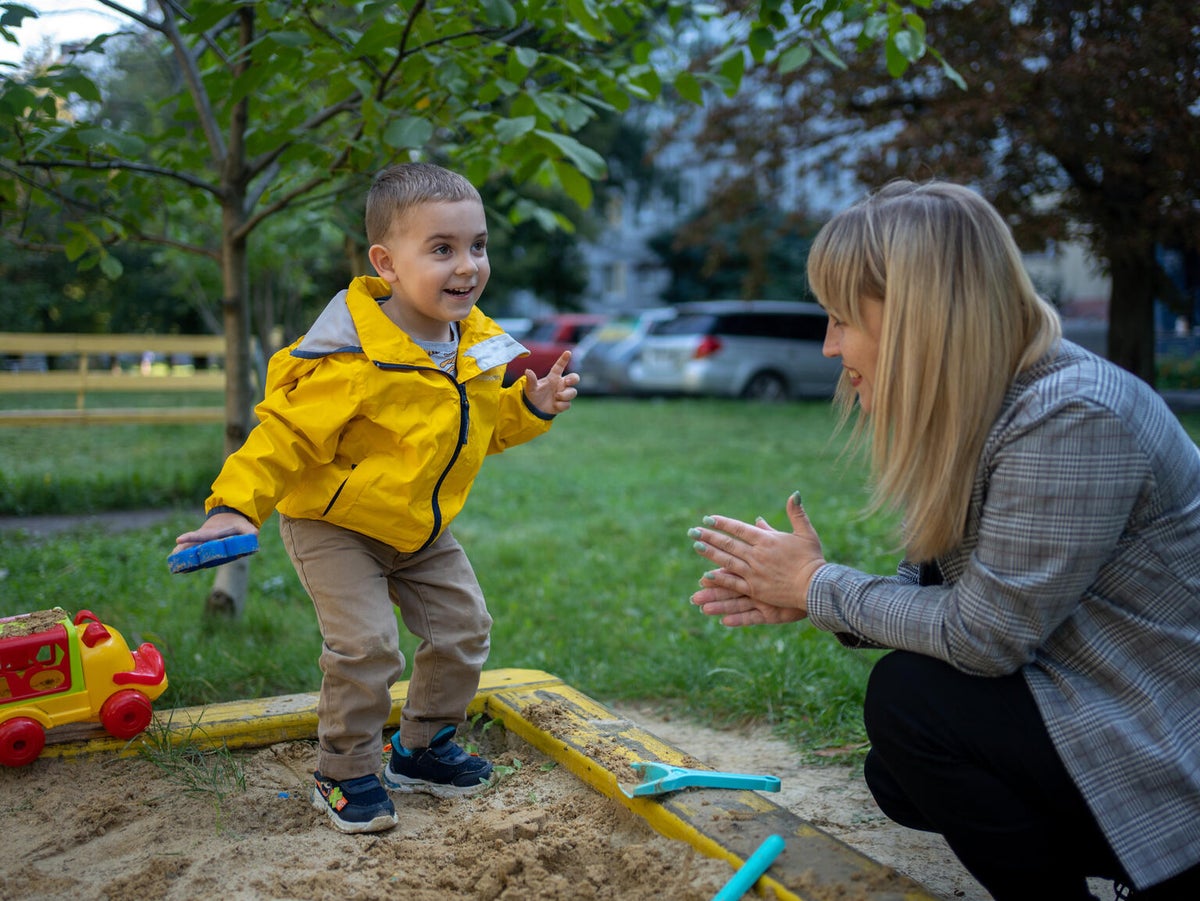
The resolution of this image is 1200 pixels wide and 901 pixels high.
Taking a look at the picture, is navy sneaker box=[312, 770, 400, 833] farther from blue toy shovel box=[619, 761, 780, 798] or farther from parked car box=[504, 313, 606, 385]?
parked car box=[504, 313, 606, 385]

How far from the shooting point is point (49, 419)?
735cm

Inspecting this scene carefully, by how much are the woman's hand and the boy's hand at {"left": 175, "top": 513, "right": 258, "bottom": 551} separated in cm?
92

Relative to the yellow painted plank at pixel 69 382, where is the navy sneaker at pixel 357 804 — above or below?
below

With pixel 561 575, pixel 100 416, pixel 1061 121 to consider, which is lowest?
pixel 561 575

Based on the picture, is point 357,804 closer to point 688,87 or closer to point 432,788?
point 432,788

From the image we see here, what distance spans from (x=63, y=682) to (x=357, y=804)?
2.70ft

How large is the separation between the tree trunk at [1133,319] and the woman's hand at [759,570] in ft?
34.3

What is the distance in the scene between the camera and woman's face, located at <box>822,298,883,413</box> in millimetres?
1895

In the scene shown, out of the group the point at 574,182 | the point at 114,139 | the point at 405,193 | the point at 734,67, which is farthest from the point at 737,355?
the point at 405,193

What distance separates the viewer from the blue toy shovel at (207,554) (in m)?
2.06

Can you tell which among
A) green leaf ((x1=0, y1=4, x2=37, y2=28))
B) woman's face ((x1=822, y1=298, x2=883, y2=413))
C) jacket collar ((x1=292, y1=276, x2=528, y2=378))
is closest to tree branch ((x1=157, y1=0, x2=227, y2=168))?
green leaf ((x1=0, y1=4, x2=37, y2=28))

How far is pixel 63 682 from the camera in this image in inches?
103

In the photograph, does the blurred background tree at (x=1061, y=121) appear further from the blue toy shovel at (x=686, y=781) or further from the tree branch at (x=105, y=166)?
the blue toy shovel at (x=686, y=781)

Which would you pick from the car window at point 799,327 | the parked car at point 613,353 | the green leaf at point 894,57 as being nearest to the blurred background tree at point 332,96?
the green leaf at point 894,57
